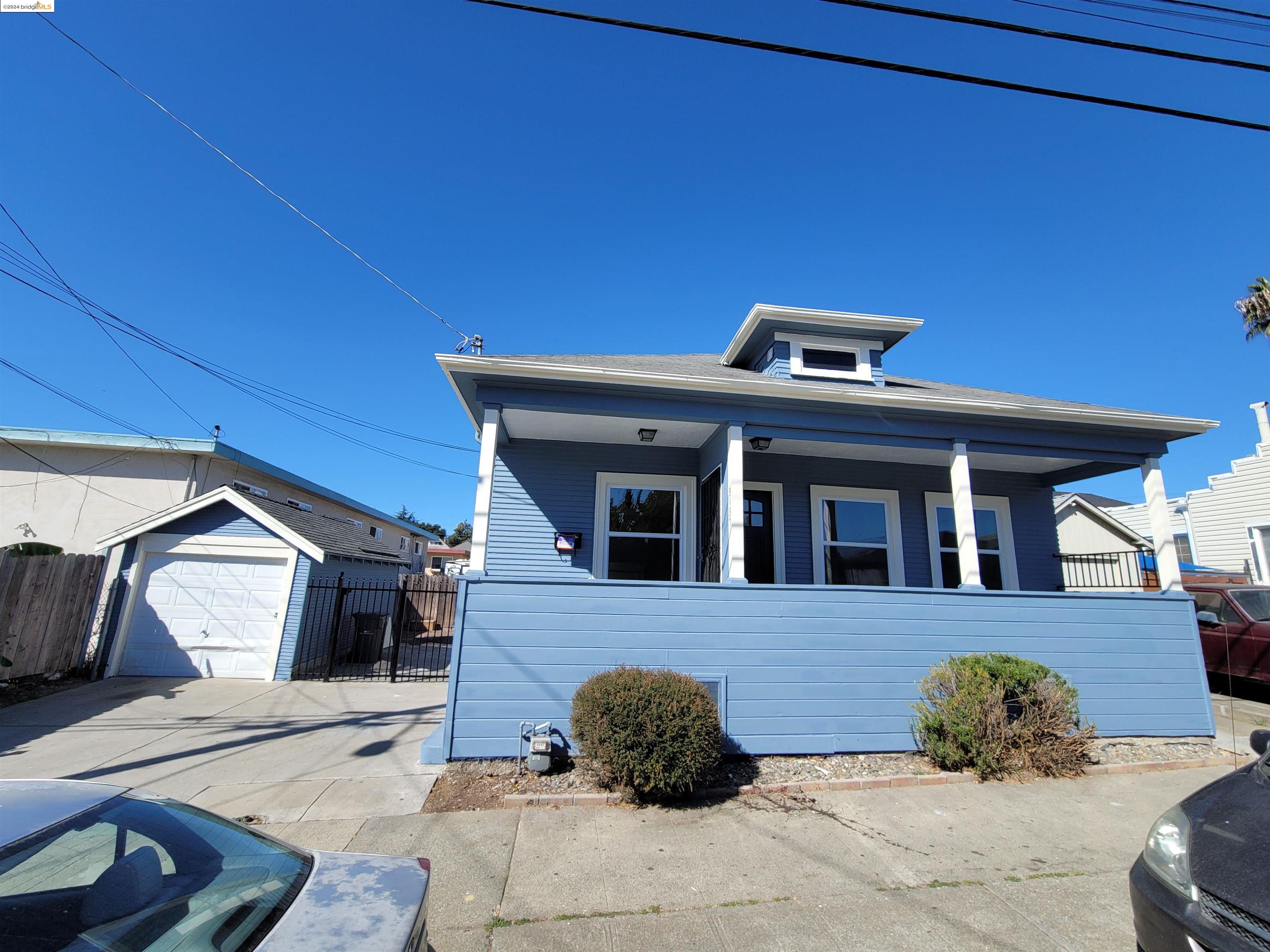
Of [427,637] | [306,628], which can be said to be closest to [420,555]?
[427,637]

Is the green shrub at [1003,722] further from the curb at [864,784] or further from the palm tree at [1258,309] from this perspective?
the palm tree at [1258,309]

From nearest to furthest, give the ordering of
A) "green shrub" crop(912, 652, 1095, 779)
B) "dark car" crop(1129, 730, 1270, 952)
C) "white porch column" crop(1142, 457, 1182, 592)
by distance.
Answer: "dark car" crop(1129, 730, 1270, 952) → "green shrub" crop(912, 652, 1095, 779) → "white porch column" crop(1142, 457, 1182, 592)

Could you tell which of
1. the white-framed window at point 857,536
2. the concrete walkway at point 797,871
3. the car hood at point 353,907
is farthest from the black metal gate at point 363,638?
the car hood at point 353,907

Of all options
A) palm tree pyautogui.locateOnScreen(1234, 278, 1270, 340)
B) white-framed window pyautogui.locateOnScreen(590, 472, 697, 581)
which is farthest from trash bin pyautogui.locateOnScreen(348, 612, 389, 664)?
palm tree pyautogui.locateOnScreen(1234, 278, 1270, 340)

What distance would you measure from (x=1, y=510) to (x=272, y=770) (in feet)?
41.8

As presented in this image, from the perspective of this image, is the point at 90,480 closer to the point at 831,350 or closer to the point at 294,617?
the point at 294,617

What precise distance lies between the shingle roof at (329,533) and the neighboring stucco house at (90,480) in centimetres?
122

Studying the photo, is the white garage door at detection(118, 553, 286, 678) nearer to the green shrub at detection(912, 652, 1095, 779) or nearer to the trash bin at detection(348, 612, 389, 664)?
the trash bin at detection(348, 612, 389, 664)

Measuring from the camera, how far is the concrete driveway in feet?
15.7

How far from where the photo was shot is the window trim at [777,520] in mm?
8188

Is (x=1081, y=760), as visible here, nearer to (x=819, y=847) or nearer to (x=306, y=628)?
(x=819, y=847)

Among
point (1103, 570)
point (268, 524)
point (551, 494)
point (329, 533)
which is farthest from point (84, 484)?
point (1103, 570)

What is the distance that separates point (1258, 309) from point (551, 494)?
21.9 m

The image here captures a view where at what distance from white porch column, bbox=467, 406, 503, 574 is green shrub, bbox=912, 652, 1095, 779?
485 cm
